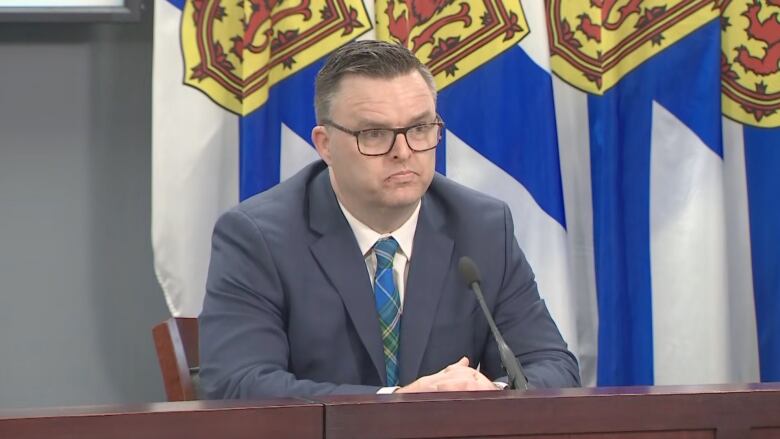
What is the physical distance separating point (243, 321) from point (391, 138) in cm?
42

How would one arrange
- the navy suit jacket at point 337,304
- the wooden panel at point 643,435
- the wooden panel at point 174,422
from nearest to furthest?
the wooden panel at point 174,422 < the wooden panel at point 643,435 < the navy suit jacket at point 337,304

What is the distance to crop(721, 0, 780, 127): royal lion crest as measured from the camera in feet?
9.13

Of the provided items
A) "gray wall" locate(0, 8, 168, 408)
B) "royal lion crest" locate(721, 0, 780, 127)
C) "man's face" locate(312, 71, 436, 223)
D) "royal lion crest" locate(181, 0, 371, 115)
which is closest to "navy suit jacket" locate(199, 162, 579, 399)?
"man's face" locate(312, 71, 436, 223)

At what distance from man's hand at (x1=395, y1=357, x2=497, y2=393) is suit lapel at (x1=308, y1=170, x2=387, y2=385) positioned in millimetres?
232

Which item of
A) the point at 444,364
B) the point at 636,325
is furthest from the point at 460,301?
the point at 636,325

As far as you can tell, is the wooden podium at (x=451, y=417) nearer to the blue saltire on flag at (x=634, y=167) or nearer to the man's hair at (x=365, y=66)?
the man's hair at (x=365, y=66)

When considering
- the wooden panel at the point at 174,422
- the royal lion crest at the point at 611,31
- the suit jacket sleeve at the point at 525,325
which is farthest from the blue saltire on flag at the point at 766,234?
the wooden panel at the point at 174,422

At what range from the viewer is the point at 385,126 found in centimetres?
205

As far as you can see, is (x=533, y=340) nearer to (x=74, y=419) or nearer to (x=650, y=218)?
(x=650, y=218)

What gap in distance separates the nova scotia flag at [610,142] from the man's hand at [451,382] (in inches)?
40.1

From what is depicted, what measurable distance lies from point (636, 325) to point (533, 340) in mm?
771

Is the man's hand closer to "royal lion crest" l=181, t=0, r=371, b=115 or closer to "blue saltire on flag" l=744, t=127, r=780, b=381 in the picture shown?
"royal lion crest" l=181, t=0, r=371, b=115

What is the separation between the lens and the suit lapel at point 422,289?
81.2 inches

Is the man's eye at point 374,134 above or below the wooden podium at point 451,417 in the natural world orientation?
above
